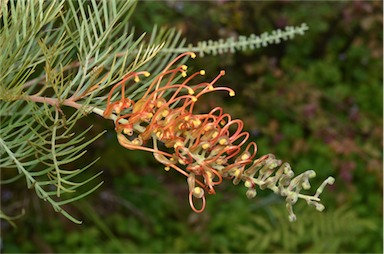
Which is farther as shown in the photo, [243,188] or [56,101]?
[243,188]

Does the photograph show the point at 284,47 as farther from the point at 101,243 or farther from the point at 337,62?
the point at 101,243

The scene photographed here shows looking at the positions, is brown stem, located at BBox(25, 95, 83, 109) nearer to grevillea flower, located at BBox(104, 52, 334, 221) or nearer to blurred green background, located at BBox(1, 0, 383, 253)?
grevillea flower, located at BBox(104, 52, 334, 221)

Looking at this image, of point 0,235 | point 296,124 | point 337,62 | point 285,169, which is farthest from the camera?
point 337,62

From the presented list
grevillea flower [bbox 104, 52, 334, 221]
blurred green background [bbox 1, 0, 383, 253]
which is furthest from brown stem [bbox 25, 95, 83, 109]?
blurred green background [bbox 1, 0, 383, 253]

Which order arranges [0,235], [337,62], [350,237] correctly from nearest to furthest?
[0,235] → [350,237] → [337,62]

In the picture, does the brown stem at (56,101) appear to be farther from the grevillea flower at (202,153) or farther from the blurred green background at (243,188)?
the blurred green background at (243,188)

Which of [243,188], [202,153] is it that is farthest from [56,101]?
[243,188]

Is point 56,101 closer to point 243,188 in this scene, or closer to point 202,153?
point 202,153

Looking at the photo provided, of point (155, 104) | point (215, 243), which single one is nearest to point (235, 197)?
point (215, 243)
